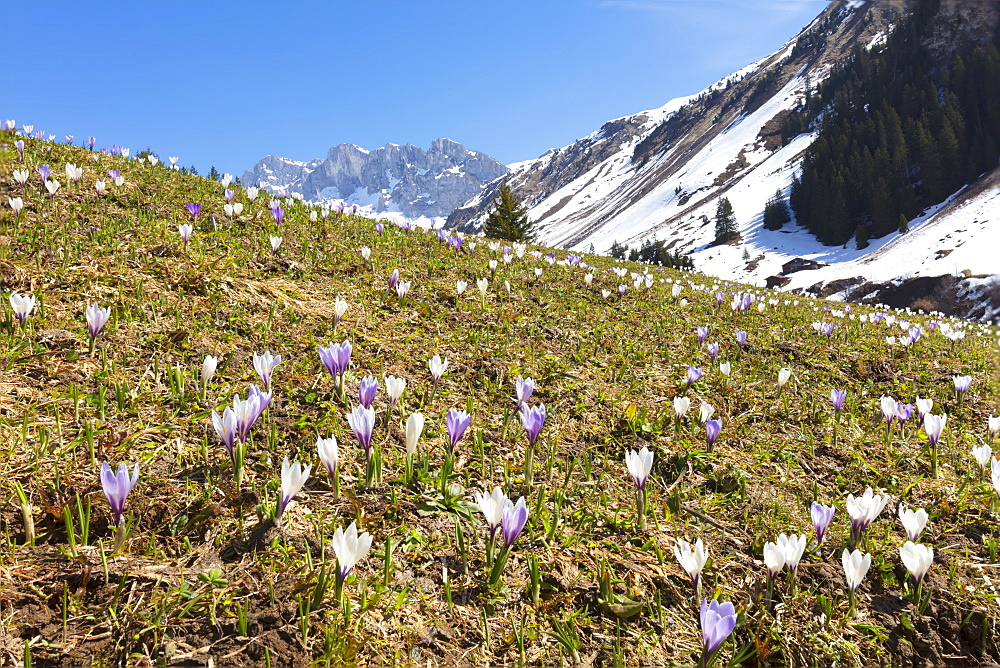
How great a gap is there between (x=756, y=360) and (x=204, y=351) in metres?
5.14

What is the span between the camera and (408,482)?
2.56 meters

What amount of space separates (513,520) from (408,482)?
769mm

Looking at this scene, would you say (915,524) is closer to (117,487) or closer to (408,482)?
(408,482)

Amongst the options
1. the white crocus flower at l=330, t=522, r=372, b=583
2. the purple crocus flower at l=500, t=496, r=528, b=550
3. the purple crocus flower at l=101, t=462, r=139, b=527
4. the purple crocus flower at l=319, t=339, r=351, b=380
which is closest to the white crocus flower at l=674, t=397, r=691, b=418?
the purple crocus flower at l=500, t=496, r=528, b=550

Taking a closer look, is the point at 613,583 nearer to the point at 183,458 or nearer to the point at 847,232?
the point at 183,458

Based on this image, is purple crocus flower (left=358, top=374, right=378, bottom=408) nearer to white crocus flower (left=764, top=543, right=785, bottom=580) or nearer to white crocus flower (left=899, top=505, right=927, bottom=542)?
white crocus flower (left=764, top=543, right=785, bottom=580)

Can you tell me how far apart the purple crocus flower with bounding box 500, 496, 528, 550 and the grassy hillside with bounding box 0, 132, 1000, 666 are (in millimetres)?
218

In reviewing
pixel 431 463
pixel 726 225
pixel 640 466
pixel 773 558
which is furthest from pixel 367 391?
pixel 726 225

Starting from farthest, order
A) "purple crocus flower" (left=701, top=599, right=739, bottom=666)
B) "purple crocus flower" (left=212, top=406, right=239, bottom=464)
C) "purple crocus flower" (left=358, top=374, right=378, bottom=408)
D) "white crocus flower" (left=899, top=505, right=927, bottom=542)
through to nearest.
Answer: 1. "purple crocus flower" (left=358, top=374, right=378, bottom=408)
2. "white crocus flower" (left=899, top=505, right=927, bottom=542)
3. "purple crocus flower" (left=212, top=406, right=239, bottom=464)
4. "purple crocus flower" (left=701, top=599, right=739, bottom=666)

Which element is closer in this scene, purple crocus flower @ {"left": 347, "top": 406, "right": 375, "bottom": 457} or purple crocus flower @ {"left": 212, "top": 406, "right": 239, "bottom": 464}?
purple crocus flower @ {"left": 212, "top": 406, "right": 239, "bottom": 464}

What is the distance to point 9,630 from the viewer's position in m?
1.56

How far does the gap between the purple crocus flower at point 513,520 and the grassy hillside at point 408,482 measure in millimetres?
218

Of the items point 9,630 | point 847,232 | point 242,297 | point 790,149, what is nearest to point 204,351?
point 242,297

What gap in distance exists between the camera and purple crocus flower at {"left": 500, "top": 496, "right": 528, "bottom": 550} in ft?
6.53
